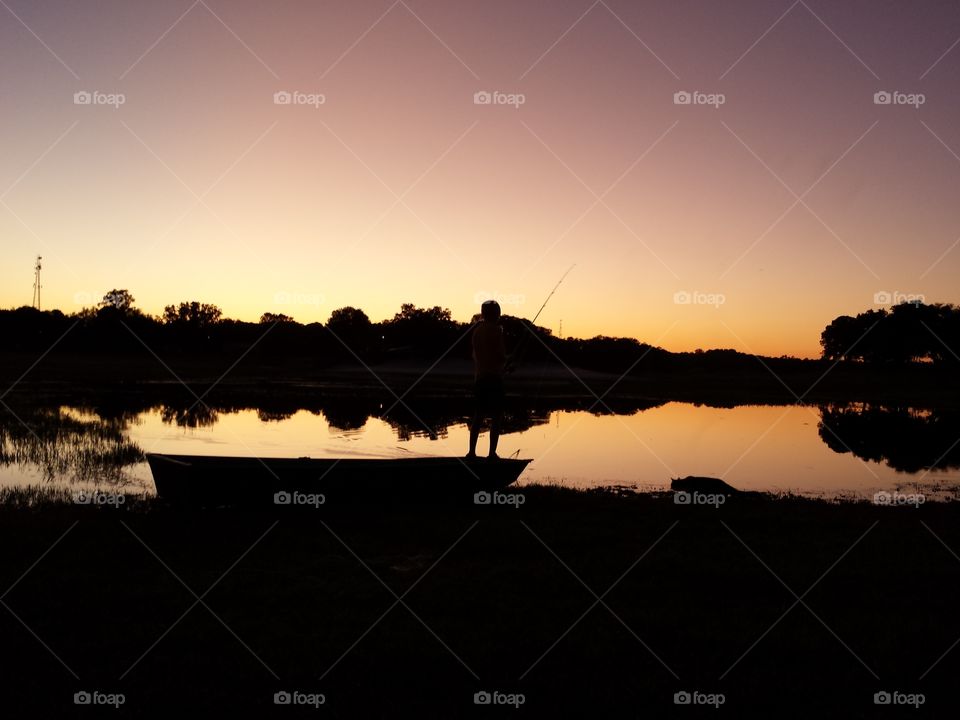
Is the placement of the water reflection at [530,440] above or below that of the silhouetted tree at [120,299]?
below

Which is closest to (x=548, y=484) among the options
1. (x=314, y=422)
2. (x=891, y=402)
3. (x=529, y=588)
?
(x=529, y=588)

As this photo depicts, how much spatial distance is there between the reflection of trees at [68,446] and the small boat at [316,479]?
15.0 feet

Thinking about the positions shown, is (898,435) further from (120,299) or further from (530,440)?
(120,299)

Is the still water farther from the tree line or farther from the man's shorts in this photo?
the tree line

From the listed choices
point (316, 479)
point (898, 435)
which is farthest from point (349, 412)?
point (898, 435)

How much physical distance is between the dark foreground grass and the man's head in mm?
3640

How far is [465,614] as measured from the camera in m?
7.30

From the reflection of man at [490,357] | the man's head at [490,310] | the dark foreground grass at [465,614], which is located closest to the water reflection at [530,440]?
the reflection of man at [490,357]

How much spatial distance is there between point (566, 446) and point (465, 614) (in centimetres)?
1786

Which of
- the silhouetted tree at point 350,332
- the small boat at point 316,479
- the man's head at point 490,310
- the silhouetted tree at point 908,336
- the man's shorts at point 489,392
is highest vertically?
the silhouetted tree at point 350,332

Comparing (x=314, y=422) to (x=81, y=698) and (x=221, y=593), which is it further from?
(x=81, y=698)

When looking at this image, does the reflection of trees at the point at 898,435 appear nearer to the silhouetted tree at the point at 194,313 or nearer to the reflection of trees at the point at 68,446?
the reflection of trees at the point at 68,446

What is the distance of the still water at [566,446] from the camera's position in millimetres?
18234

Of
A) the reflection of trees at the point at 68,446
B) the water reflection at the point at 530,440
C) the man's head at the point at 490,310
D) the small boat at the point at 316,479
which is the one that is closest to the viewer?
the small boat at the point at 316,479
